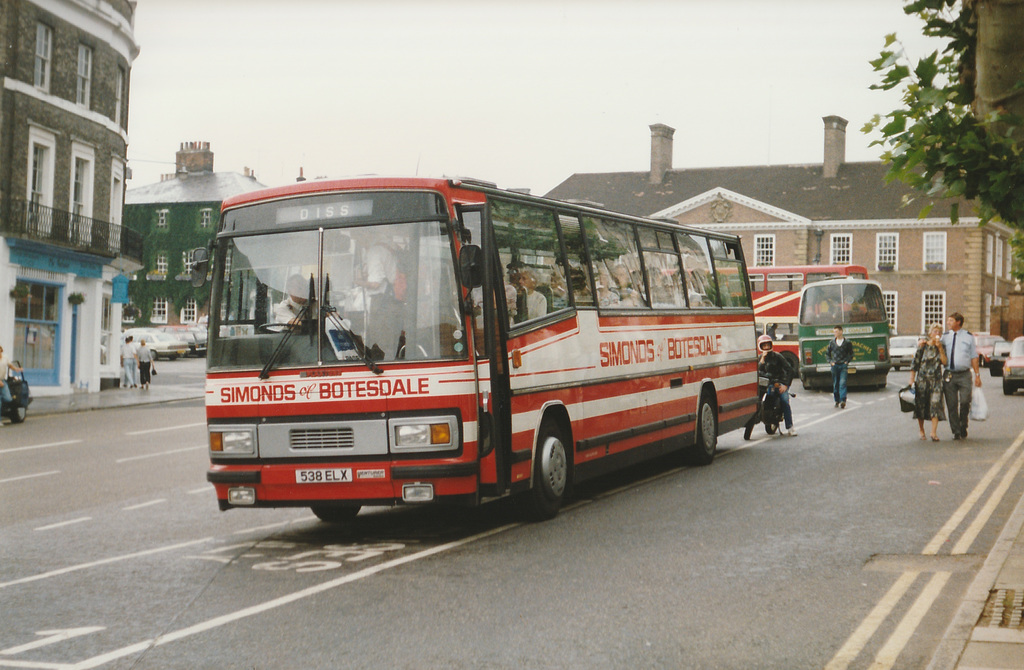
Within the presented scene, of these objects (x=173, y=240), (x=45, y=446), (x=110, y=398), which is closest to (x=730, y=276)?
(x=45, y=446)

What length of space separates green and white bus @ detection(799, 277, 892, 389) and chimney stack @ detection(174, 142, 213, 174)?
5735cm

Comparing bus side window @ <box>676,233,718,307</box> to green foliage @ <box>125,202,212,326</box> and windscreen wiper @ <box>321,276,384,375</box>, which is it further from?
green foliage @ <box>125,202,212,326</box>

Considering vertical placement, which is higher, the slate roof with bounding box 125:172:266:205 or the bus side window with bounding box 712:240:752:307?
the slate roof with bounding box 125:172:266:205

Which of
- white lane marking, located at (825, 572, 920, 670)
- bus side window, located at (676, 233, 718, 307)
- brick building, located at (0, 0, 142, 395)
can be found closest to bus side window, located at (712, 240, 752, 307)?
bus side window, located at (676, 233, 718, 307)

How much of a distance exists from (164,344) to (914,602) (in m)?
55.8

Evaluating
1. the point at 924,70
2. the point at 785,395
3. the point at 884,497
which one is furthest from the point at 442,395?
the point at 785,395

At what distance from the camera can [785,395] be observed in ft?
62.0

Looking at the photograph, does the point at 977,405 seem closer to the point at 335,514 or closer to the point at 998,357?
the point at 335,514

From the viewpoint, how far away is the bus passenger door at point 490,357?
9.22 metres

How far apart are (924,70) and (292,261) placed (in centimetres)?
530

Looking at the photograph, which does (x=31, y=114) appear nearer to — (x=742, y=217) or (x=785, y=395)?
(x=785, y=395)

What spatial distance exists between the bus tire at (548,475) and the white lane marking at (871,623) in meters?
3.45

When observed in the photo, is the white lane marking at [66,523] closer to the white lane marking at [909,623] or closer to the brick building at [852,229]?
the white lane marking at [909,623]

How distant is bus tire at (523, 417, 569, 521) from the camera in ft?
33.7
